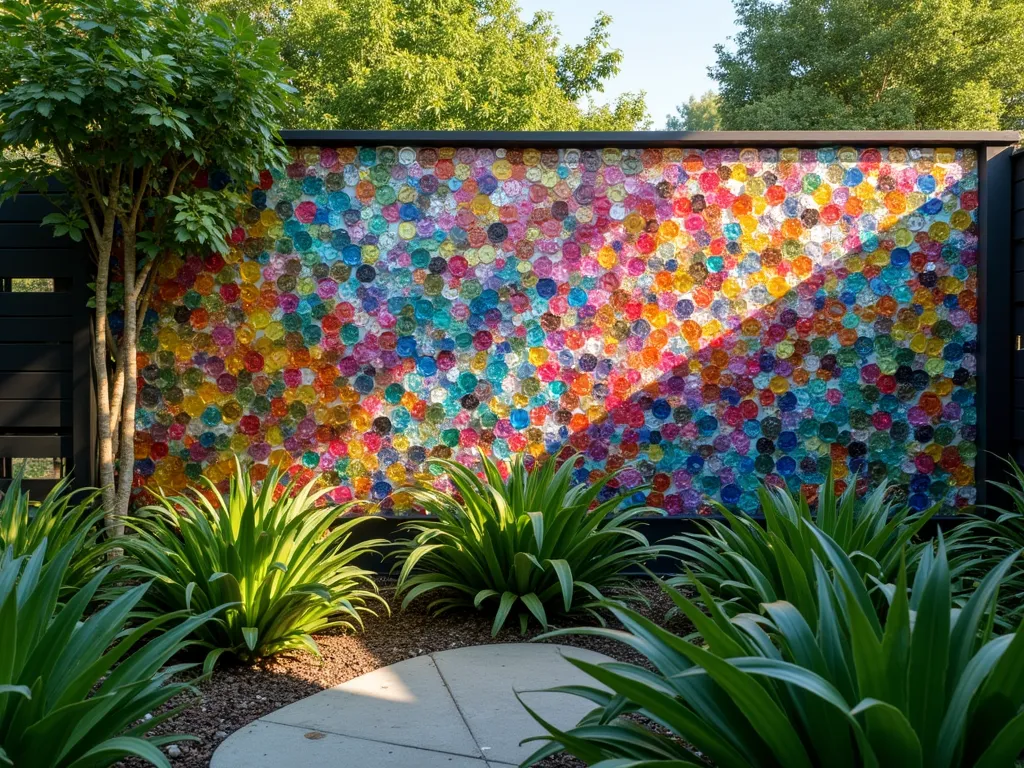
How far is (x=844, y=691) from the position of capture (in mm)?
1533

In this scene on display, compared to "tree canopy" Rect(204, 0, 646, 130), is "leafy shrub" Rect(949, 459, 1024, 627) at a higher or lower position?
Answer: lower

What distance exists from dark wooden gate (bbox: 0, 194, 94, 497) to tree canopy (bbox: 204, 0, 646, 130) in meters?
8.61

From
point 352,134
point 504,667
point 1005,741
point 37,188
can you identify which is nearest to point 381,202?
point 352,134

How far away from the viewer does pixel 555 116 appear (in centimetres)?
1444

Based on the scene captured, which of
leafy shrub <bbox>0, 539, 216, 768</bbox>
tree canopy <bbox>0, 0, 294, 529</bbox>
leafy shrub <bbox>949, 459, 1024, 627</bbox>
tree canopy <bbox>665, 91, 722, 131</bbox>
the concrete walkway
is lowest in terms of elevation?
the concrete walkway

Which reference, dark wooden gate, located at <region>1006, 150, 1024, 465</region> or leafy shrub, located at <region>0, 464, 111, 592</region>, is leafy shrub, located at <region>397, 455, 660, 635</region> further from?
dark wooden gate, located at <region>1006, 150, 1024, 465</region>

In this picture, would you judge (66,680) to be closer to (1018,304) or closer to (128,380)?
(128,380)

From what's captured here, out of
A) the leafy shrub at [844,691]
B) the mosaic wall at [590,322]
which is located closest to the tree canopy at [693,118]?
the mosaic wall at [590,322]

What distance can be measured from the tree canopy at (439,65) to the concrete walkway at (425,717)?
34.3ft

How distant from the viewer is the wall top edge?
4117 mm

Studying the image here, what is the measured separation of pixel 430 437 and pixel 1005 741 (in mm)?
3139

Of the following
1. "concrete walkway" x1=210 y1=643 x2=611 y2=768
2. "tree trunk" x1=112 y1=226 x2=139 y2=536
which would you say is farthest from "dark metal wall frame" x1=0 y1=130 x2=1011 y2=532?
"concrete walkway" x1=210 y1=643 x2=611 y2=768

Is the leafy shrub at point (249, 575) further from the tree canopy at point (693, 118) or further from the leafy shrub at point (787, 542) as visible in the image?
the tree canopy at point (693, 118)

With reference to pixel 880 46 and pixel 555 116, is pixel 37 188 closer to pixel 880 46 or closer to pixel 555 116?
pixel 555 116
